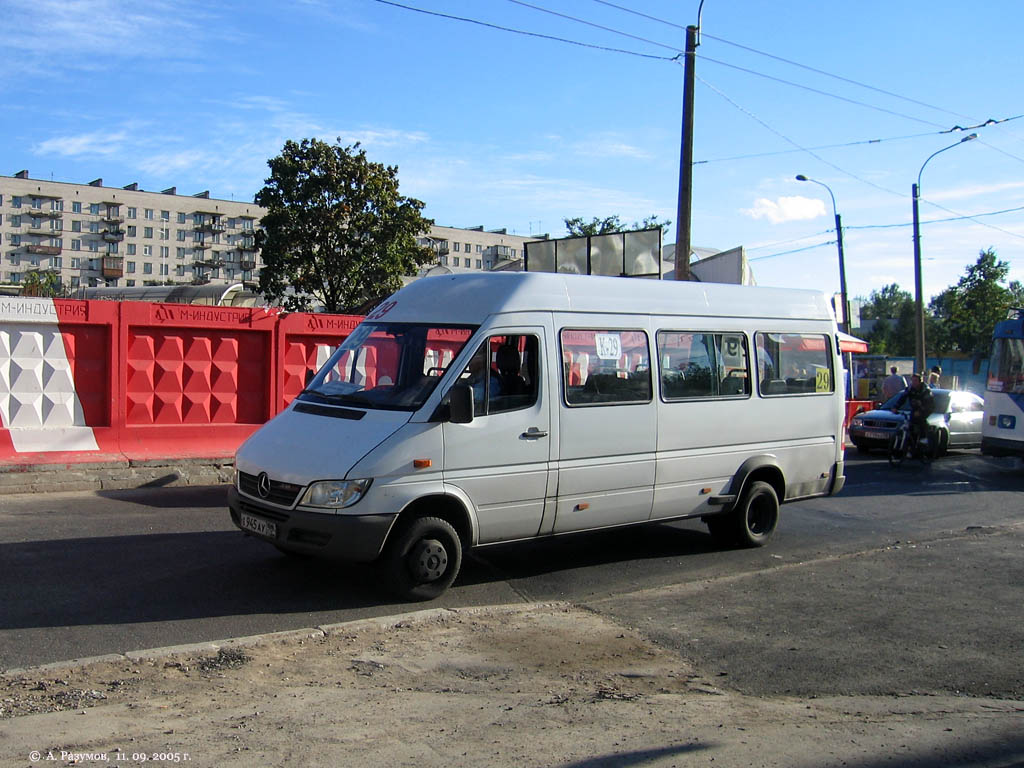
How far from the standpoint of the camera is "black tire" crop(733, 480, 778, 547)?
9180 mm

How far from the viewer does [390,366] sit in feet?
23.9

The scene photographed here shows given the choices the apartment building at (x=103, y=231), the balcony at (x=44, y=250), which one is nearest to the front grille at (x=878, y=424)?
the apartment building at (x=103, y=231)

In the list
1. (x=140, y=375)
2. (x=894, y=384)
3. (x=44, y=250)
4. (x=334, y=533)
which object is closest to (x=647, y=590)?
(x=334, y=533)

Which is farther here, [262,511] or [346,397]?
[346,397]

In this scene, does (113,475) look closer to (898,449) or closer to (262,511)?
(262,511)

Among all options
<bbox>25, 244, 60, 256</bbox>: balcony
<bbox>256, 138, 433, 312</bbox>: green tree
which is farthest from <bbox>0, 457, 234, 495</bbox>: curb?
<bbox>25, 244, 60, 256</bbox>: balcony

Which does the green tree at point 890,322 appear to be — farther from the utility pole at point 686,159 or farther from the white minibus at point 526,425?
the white minibus at point 526,425

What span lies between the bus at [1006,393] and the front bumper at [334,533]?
1428cm

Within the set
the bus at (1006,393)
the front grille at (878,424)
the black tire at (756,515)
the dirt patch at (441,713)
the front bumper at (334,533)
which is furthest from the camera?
the front grille at (878,424)

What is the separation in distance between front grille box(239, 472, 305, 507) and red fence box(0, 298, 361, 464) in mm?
5159

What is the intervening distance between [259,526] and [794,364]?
221 inches

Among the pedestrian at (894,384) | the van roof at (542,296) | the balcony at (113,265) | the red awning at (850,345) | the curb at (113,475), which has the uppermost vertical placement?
the balcony at (113,265)

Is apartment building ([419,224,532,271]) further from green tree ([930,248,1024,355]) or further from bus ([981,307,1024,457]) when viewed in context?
bus ([981,307,1024,457])

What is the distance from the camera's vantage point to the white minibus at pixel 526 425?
6.67 meters
